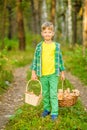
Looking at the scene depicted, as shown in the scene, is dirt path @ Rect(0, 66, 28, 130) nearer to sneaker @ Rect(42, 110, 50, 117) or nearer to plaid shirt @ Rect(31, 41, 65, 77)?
sneaker @ Rect(42, 110, 50, 117)

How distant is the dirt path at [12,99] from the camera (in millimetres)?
9289

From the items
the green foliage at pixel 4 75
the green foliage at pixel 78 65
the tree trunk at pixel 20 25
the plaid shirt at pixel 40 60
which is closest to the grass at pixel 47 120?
the plaid shirt at pixel 40 60

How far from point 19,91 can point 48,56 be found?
15.5 ft

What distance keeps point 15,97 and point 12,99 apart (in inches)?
12.9

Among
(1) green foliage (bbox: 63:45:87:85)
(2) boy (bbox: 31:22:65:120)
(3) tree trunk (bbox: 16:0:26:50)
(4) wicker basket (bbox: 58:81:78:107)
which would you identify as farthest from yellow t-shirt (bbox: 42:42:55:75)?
(3) tree trunk (bbox: 16:0:26:50)

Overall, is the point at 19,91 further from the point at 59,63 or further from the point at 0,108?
the point at 59,63

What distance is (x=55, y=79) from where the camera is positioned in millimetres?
8234

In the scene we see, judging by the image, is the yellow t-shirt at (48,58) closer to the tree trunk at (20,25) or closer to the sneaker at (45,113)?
the sneaker at (45,113)

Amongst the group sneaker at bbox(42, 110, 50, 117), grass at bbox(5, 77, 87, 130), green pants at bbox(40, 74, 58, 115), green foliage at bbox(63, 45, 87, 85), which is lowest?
green foliage at bbox(63, 45, 87, 85)

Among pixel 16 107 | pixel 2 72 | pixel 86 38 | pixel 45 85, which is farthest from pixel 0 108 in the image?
pixel 86 38

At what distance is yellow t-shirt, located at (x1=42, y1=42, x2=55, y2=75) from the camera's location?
8162 mm

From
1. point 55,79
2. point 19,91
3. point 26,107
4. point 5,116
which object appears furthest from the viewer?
point 19,91

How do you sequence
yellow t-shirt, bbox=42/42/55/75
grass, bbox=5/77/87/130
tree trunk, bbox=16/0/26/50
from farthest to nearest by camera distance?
tree trunk, bbox=16/0/26/50
yellow t-shirt, bbox=42/42/55/75
grass, bbox=5/77/87/130

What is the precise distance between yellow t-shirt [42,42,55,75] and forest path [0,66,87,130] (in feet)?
4.99
